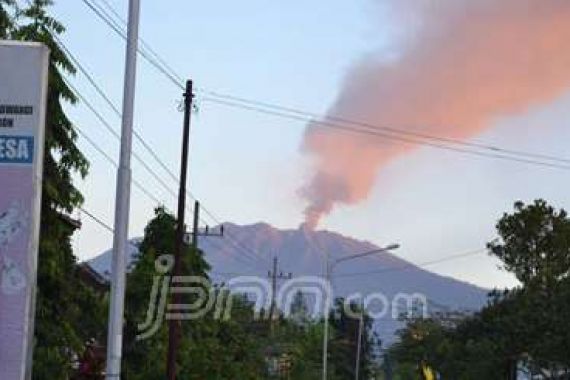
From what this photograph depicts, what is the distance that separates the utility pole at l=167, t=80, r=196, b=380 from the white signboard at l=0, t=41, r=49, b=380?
1861cm

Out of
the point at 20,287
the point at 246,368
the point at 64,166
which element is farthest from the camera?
the point at 246,368

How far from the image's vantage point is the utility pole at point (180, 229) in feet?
95.9

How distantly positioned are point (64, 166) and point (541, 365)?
48.3 m

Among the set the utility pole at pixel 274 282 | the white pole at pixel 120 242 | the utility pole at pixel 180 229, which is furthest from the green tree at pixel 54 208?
the utility pole at pixel 274 282

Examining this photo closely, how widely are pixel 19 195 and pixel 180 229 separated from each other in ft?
65.2

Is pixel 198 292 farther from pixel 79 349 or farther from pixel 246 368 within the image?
pixel 79 349

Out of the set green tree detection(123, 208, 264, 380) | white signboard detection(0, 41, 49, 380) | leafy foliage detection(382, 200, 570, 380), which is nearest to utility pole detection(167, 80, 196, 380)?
green tree detection(123, 208, 264, 380)

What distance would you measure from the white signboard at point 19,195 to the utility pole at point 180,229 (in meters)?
18.6

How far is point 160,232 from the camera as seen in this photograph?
36.3 metres

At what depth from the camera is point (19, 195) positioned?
34.9 feet

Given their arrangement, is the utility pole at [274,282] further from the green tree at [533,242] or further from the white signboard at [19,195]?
the white signboard at [19,195]

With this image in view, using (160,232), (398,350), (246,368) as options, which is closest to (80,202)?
(160,232)

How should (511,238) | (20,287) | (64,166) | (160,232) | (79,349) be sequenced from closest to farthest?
(20,287)
(64,166)
(79,349)
(160,232)
(511,238)

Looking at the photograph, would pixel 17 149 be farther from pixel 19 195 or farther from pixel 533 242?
pixel 533 242
